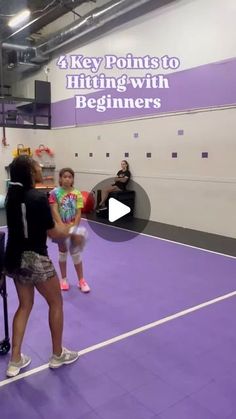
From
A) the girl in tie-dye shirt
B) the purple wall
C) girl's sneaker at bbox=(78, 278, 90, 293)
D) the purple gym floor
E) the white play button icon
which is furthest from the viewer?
the white play button icon

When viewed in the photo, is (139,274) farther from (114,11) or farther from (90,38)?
(90,38)

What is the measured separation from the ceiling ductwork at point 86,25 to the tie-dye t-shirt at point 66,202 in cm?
471

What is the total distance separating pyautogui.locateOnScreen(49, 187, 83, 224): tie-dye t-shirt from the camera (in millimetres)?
3277

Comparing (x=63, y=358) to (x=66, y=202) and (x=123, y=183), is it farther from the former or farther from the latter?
(x=123, y=183)

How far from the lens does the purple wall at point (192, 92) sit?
553cm

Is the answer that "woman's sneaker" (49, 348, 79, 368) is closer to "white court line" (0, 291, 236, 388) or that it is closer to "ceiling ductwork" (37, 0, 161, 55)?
"white court line" (0, 291, 236, 388)

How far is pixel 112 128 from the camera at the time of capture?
784 centimetres

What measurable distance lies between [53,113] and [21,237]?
851 centimetres

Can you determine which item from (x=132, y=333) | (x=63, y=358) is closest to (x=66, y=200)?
(x=132, y=333)

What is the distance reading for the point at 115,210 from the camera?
7223mm

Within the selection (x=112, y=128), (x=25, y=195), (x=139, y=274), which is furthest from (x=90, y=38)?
(x=25, y=195)

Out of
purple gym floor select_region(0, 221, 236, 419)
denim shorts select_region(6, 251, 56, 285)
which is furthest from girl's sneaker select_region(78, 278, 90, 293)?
denim shorts select_region(6, 251, 56, 285)

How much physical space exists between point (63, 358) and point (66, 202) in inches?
57.9

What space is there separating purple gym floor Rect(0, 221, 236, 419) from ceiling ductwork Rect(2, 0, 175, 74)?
5081 mm
